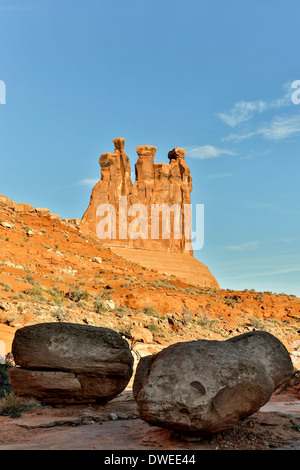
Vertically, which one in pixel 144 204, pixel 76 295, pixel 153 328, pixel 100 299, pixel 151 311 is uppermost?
pixel 144 204

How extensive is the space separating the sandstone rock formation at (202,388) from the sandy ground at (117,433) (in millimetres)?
465

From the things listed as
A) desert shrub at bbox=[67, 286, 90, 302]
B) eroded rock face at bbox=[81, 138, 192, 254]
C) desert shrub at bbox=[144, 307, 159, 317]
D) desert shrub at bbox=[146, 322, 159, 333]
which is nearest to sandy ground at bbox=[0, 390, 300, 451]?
desert shrub at bbox=[146, 322, 159, 333]

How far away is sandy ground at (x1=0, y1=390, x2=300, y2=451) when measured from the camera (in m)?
7.03

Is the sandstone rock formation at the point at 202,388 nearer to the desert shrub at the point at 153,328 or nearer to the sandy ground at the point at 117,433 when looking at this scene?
the sandy ground at the point at 117,433

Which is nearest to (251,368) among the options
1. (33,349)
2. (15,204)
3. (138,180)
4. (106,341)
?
(106,341)

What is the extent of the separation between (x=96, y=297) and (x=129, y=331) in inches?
373

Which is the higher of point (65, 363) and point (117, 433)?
point (65, 363)

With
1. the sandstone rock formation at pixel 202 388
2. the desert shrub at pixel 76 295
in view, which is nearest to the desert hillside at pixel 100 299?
the desert shrub at pixel 76 295

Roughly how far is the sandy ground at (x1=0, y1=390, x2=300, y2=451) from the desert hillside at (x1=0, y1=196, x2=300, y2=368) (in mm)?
7389

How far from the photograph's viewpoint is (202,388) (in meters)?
6.63

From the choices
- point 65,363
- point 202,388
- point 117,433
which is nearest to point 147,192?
point 65,363

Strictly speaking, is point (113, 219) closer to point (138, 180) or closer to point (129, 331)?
point (138, 180)

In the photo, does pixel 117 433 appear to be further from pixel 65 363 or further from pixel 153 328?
pixel 153 328

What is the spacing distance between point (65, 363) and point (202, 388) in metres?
5.21
